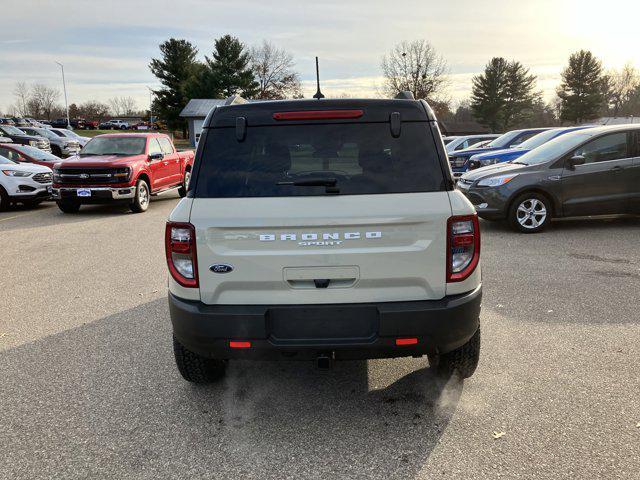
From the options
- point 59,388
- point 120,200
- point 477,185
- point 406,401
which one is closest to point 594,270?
point 477,185

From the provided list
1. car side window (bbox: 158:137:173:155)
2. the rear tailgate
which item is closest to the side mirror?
the rear tailgate

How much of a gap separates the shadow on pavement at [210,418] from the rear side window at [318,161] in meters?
1.39

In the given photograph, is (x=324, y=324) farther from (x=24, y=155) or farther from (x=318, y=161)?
(x=24, y=155)

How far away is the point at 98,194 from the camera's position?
1165cm

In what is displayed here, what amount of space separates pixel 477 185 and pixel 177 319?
7346 mm

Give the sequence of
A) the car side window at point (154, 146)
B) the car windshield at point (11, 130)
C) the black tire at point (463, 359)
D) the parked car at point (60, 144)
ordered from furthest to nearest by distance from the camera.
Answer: the car windshield at point (11, 130) < the parked car at point (60, 144) < the car side window at point (154, 146) < the black tire at point (463, 359)

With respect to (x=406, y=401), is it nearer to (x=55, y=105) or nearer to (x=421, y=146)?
(x=421, y=146)

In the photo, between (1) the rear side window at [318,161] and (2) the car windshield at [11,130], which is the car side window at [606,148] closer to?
(1) the rear side window at [318,161]

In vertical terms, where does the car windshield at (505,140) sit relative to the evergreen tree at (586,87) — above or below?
below

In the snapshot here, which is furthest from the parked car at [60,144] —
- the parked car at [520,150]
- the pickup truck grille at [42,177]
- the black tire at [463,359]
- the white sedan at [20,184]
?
the black tire at [463,359]

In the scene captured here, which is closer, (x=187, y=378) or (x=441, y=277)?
(x=441, y=277)

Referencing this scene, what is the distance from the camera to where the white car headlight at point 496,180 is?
29.0 feet

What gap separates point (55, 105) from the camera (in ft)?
340

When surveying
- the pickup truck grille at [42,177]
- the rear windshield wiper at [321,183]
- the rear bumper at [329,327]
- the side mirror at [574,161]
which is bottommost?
the rear bumper at [329,327]
